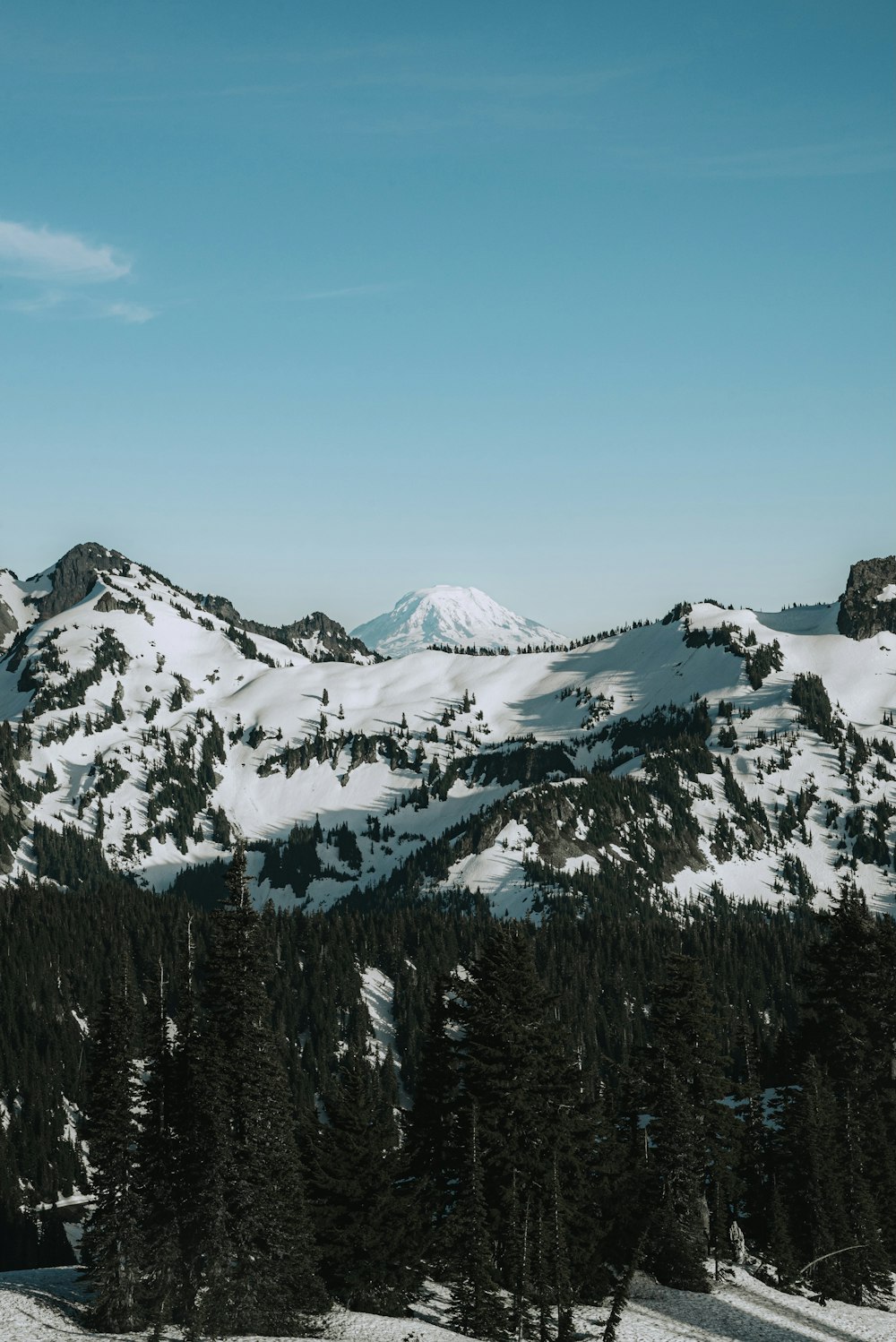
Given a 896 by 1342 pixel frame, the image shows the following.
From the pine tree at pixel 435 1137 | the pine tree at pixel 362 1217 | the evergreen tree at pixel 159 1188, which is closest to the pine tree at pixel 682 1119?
the pine tree at pixel 435 1137

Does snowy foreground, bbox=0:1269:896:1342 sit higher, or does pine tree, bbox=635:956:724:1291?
pine tree, bbox=635:956:724:1291

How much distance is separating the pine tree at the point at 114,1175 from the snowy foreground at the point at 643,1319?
1.67 meters

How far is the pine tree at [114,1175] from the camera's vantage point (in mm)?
58281

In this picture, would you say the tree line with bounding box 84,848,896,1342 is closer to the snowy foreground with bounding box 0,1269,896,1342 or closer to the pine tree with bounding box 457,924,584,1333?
the pine tree with bounding box 457,924,584,1333

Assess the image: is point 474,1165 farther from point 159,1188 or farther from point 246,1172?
point 159,1188

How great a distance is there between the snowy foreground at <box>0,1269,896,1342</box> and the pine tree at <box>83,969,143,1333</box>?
5.48 feet

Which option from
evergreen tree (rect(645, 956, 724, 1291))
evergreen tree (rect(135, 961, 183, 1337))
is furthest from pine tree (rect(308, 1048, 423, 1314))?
evergreen tree (rect(645, 956, 724, 1291))

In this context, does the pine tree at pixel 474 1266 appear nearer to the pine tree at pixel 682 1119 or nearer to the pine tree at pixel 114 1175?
the pine tree at pixel 682 1119

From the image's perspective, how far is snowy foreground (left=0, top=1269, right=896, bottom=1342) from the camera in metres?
57.4

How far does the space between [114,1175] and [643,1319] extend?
25566 millimetres

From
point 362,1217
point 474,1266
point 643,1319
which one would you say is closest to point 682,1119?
point 643,1319

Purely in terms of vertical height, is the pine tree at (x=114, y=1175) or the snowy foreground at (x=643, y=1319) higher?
the pine tree at (x=114, y=1175)

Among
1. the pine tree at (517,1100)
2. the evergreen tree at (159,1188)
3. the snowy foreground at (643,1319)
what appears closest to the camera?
the snowy foreground at (643,1319)

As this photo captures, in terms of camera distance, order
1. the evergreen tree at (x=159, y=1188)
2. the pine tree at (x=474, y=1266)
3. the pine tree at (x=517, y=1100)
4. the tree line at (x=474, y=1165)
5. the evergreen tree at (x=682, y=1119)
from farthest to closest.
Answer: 1. the evergreen tree at (x=682, y=1119)
2. the pine tree at (x=517, y=1100)
3. the evergreen tree at (x=159, y=1188)
4. the tree line at (x=474, y=1165)
5. the pine tree at (x=474, y=1266)
